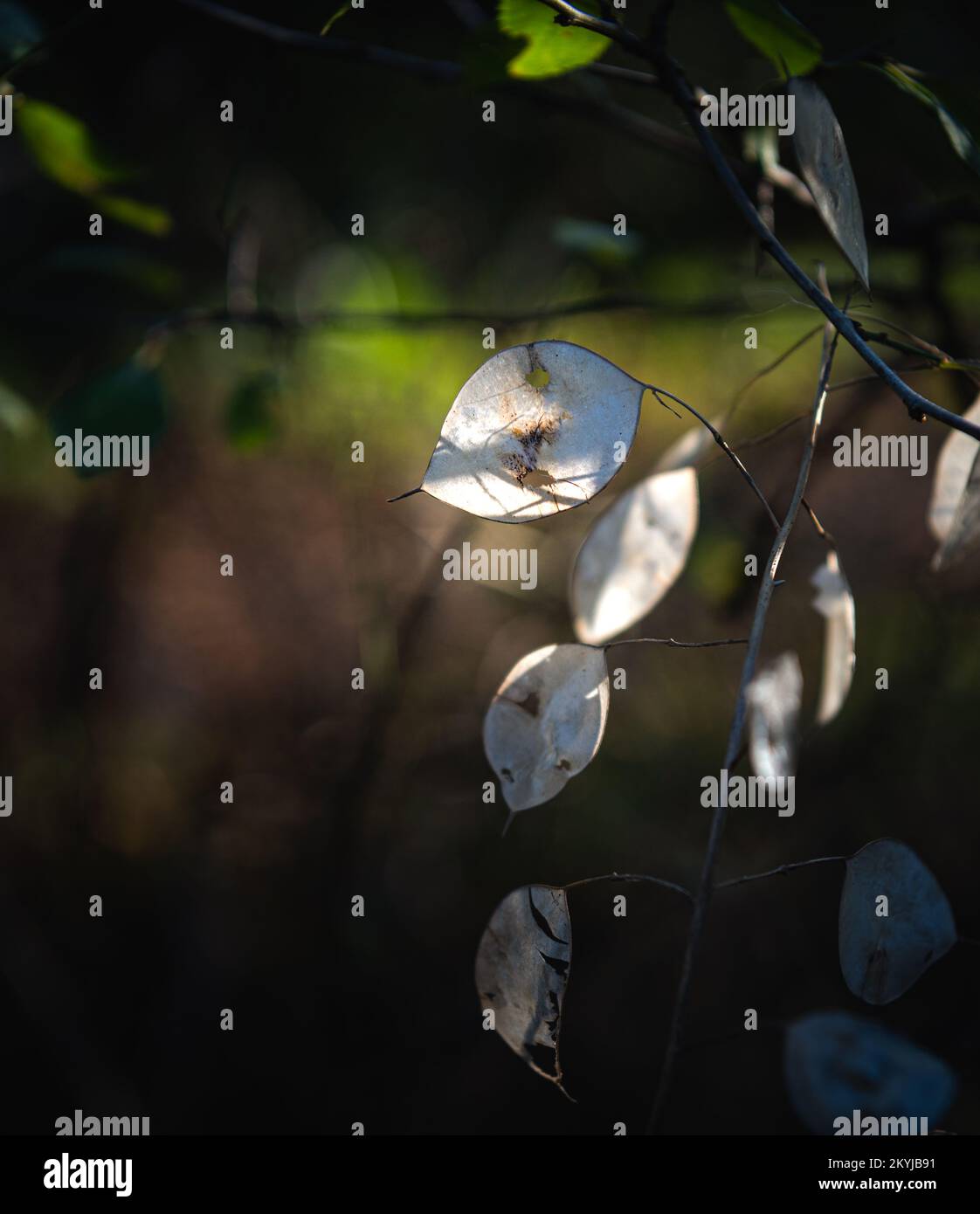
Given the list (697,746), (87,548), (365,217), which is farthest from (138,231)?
(697,746)

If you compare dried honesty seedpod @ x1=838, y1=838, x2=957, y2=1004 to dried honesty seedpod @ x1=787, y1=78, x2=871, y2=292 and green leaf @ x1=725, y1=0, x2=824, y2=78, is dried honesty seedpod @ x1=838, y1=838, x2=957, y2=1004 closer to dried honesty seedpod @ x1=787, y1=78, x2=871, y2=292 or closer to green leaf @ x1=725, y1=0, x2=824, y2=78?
dried honesty seedpod @ x1=787, y1=78, x2=871, y2=292

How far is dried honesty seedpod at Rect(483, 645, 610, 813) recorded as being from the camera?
0.29 metres

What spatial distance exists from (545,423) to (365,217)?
3.28 ft

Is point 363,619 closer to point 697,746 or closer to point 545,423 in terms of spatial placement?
point 697,746

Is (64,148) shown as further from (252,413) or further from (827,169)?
(827,169)

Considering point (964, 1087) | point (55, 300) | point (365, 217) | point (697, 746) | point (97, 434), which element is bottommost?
point (964, 1087)

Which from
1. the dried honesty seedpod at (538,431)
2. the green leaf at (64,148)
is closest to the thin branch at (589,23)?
the dried honesty seedpod at (538,431)

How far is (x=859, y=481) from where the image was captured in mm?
1377

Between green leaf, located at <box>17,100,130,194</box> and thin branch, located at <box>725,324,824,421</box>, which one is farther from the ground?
green leaf, located at <box>17,100,130,194</box>

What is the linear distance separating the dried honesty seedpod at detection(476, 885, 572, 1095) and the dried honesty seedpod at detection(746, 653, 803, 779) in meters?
0.15

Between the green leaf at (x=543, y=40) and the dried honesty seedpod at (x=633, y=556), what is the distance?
18 centimetres

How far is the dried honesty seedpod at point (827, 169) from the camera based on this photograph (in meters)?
0.27

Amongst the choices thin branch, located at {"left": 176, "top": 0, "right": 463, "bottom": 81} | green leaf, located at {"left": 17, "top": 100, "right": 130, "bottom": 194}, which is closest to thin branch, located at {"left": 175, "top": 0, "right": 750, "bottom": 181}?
thin branch, located at {"left": 176, "top": 0, "right": 463, "bottom": 81}
